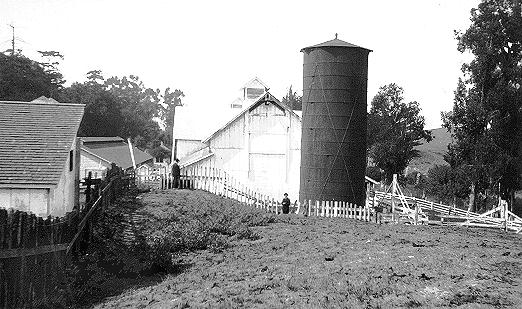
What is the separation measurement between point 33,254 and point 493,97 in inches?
1450

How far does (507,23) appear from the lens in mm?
41438

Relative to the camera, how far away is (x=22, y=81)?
7125cm

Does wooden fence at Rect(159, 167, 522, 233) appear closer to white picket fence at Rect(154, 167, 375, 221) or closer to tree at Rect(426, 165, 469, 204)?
white picket fence at Rect(154, 167, 375, 221)

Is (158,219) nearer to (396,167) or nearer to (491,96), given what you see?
(491,96)

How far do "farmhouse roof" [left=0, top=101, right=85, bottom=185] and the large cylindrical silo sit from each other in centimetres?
1231

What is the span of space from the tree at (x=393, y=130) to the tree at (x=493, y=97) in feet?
50.0

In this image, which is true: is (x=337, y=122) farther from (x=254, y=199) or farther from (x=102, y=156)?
(x=102, y=156)

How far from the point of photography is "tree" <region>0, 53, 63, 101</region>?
67.6 meters

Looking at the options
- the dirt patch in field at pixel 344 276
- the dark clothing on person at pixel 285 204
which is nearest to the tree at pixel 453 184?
the dark clothing on person at pixel 285 204

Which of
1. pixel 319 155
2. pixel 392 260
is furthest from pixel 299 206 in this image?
pixel 392 260

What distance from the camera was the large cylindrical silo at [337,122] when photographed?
2938cm

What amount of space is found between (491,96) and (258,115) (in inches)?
657

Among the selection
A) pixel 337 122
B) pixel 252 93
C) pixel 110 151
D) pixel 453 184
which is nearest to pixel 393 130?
pixel 252 93

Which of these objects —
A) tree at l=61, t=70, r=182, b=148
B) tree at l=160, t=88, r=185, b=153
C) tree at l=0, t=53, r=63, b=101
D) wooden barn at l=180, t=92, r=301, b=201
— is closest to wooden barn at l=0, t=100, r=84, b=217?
wooden barn at l=180, t=92, r=301, b=201
